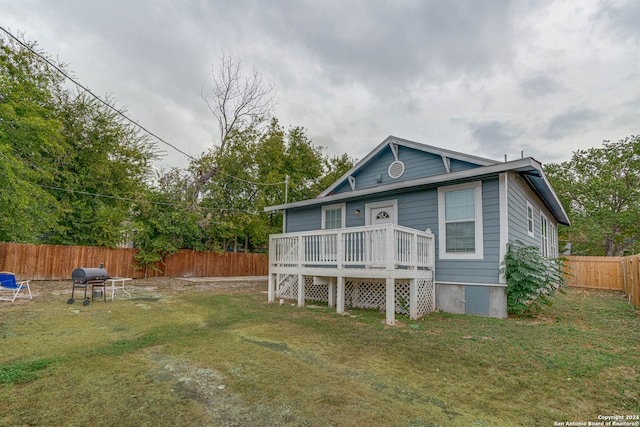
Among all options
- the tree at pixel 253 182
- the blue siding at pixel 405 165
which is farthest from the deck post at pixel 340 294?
the tree at pixel 253 182

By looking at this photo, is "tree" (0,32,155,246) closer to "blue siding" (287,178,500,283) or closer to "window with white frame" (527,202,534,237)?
"blue siding" (287,178,500,283)

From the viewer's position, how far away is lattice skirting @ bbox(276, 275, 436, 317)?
6992mm

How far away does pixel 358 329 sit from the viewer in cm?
552

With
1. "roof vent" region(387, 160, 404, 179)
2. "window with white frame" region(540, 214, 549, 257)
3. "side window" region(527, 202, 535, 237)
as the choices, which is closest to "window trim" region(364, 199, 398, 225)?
"roof vent" region(387, 160, 404, 179)

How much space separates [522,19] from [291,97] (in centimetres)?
1005

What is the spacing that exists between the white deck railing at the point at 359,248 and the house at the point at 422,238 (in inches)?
0.9

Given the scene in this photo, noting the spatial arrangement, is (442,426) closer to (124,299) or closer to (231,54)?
(124,299)

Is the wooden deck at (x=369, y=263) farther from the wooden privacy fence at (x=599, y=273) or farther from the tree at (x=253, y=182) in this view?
the tree at (x=253, y=182)

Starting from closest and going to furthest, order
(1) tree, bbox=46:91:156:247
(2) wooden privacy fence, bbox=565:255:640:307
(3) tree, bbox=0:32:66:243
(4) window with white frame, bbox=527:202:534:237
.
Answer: (4) window with white frame, bbox=527:202:534:237
(3) tree, bbox=0:32:66:243
(2) wooden privacy fence, bbox=565:255:640:307
(1) tree, bbox=46:91:156:247

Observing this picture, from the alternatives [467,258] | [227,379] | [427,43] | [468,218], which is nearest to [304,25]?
[427,43]

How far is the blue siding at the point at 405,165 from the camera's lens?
834 cm

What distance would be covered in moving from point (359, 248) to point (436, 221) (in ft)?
7.41

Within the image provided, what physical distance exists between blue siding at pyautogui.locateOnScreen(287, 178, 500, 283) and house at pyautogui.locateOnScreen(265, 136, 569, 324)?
21mm

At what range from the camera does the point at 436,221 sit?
7602 mm
